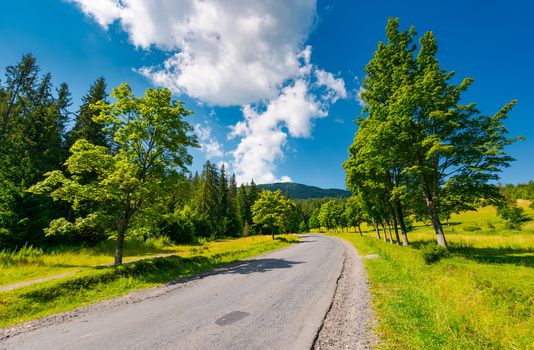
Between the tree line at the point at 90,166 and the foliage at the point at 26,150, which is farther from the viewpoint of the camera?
the foliage at the point at 26,150

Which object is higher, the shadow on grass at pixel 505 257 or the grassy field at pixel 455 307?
the grassy field at pixel 455 307

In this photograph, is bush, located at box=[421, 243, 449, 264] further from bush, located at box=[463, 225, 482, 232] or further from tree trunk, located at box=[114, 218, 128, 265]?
bush, located at box=[463, 225, 482, 232]

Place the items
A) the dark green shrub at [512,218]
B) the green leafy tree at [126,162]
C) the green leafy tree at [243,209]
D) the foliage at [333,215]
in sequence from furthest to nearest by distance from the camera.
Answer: the green leafy tree at [243,209] → the foliage at [333,215] → the dark green shrub at [512,218] → the green leafy tree at [126,162]

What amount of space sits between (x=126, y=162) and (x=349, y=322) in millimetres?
14381

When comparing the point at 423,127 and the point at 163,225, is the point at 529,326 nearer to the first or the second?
the point at 423,127

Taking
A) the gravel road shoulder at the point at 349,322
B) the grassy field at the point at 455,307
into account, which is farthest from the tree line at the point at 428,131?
the gravel road shoulder at the point at 349,322

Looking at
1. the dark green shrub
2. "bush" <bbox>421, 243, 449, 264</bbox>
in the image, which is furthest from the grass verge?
the dark green shrub

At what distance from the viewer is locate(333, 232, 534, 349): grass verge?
532 centimetres

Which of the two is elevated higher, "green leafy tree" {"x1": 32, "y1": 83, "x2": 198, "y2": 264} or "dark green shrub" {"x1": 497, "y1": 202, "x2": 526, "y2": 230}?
"green leafy tree" {"x1": 32, "y1": 83, "x2": 198, "y2": 264}

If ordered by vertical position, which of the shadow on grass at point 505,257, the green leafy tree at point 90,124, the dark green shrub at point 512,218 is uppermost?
the green leafy tree at point 90,124

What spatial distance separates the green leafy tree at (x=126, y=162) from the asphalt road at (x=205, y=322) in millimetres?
6823

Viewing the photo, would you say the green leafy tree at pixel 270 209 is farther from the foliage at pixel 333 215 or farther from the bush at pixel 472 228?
the bush at pixel 472 228

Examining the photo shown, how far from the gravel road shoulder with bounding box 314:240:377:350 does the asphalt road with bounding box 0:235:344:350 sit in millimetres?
270

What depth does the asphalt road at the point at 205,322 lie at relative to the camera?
223 inches
